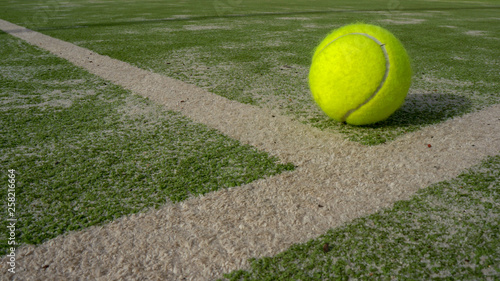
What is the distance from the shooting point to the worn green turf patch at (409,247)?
5.63ft

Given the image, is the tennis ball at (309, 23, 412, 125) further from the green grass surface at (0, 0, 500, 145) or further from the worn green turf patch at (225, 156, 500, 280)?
the worn green turf patch at (225, 156, 500, 280)

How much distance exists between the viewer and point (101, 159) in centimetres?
282

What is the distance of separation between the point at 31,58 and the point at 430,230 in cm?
628

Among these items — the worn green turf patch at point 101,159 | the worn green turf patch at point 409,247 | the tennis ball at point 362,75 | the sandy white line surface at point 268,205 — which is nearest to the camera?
the worn green turf patch at point 409,247

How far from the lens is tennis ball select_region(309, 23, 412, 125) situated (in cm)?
300

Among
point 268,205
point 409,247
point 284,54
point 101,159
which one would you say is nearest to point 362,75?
point 268,205

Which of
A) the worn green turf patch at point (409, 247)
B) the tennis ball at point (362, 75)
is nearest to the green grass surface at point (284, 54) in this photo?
→ the tennis ball at point (362, 75)

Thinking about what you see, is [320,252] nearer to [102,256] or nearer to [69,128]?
[102,256]

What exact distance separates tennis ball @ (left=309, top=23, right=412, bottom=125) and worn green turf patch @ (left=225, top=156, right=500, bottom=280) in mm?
984

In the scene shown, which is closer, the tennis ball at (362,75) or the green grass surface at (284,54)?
the tennis ball at (362,75)

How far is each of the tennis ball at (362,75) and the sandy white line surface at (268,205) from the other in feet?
0.90

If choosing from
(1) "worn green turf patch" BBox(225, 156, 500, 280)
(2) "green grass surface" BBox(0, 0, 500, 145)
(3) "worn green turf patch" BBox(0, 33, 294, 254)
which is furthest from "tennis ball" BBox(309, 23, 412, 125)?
(1) "worn green turf patch" BBox(225, 156, 500, 280)

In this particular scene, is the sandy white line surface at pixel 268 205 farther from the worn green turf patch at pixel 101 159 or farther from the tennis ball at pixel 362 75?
the tennis ball at pixel 362 75

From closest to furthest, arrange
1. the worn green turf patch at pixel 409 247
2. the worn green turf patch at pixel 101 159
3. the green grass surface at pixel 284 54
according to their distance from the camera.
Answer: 1. the worn green turf patch at pixel 409 247
2. the worn green turf patch at pixel 101 159
3. the green grass surface at pixel 284 54
